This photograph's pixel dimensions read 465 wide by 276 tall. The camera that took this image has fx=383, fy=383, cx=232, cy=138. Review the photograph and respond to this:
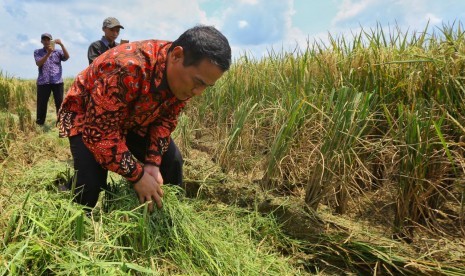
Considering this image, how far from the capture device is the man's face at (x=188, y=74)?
54.3 inches

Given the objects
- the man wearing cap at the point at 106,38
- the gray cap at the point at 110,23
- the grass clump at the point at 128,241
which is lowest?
the grass clump at the point at 128,241

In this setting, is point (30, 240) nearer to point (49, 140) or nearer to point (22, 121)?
point (49, 140)

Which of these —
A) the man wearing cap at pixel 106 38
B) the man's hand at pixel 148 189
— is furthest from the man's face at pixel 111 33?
the man's hand at pixel 148 189

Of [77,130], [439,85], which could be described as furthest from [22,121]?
[439,85]

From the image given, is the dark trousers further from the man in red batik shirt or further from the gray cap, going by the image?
the man in red batik shirt

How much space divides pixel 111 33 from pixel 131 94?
296 centimetres

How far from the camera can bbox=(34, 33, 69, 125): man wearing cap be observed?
5281 mm

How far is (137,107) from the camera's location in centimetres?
160

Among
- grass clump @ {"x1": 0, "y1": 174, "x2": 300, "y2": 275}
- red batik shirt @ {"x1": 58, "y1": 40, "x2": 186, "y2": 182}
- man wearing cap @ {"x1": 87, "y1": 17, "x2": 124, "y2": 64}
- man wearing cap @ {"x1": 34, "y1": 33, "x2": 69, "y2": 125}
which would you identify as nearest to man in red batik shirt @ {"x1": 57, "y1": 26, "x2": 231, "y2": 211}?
red batik shirt @ {"x1": 58, "y1": 40, "x2": 186, "y2": 182}

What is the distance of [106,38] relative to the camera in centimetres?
417

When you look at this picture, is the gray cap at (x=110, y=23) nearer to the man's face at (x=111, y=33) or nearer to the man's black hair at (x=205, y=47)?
the man's face at (x=111, y=33)

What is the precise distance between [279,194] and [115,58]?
4.13 feet

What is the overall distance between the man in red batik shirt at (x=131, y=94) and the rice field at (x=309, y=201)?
14cm

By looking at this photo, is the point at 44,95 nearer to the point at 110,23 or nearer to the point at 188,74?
the point at 110,23
